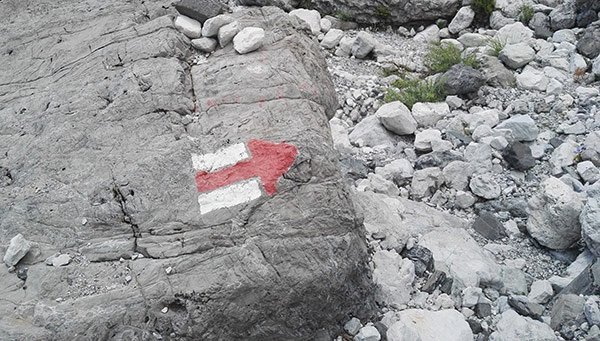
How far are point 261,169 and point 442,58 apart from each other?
3.45 metres

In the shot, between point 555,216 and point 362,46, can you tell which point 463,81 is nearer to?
point 362,46

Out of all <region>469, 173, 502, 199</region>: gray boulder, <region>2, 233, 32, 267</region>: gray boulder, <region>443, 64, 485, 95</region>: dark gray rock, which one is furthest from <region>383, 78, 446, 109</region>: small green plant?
<region>2, 233, 32, 267</region>: gray boulder

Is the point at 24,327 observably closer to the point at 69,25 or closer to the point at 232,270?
the point at 232,270

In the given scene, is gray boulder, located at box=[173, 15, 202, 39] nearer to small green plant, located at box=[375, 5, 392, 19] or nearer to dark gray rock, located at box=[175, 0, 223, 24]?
dark gray rock, located at box=[175, 0, 223, 24]

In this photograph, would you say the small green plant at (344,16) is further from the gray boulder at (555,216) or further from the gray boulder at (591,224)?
the gray boulder at (591,224)

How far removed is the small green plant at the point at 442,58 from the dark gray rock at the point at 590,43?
1.19 meters

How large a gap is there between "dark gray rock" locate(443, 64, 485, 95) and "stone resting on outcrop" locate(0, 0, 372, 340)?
203 centimetres

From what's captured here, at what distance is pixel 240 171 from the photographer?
308cm

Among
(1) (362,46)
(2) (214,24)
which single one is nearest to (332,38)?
(1) (362,46)

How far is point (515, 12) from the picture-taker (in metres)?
6.57

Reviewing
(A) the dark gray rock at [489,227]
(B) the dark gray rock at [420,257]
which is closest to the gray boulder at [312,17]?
(A) the dark gray rock at [489,227]

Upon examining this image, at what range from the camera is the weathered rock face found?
6773 millimetres

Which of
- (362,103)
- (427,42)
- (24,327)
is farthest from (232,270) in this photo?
(427,42)

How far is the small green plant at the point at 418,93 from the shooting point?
18.0 feet
